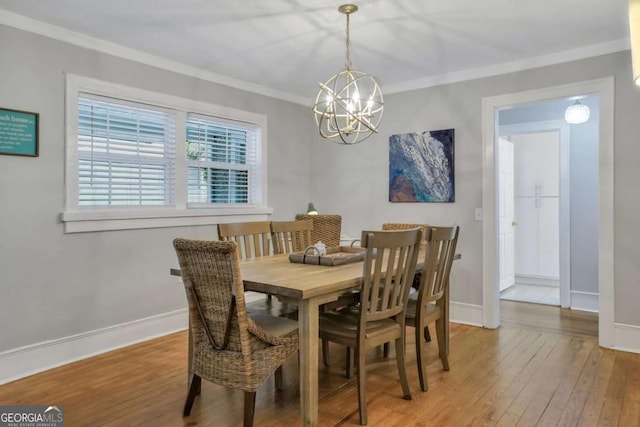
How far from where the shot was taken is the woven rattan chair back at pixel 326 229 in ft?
13.9

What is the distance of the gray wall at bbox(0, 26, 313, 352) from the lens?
9.29ft

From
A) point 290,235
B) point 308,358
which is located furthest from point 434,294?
point 290,235

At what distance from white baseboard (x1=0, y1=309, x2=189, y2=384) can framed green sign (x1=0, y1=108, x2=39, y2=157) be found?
1.31 m

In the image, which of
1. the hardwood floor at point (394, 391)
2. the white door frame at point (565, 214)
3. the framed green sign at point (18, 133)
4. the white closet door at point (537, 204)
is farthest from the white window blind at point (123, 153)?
the white closet door at point (537, 204)

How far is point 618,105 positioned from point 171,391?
3794mm

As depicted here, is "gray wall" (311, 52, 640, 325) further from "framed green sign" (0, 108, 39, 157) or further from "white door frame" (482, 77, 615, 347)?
"framed green sign" (0, 108, 39, 157)

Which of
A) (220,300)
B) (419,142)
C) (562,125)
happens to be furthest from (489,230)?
(220,300)

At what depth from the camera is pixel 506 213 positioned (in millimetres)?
5449

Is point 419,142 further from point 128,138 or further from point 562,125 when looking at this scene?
point 128,138

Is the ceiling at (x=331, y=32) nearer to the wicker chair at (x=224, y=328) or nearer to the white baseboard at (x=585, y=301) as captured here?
the wicker chair at (x=224, y=328)

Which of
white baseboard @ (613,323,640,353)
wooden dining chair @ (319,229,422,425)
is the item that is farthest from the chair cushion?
white baseboard @ (613,323,640,353)

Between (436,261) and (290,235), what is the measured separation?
1.31 meters

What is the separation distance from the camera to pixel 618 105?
3311mm

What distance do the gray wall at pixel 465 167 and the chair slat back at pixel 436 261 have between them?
1.39 metres
